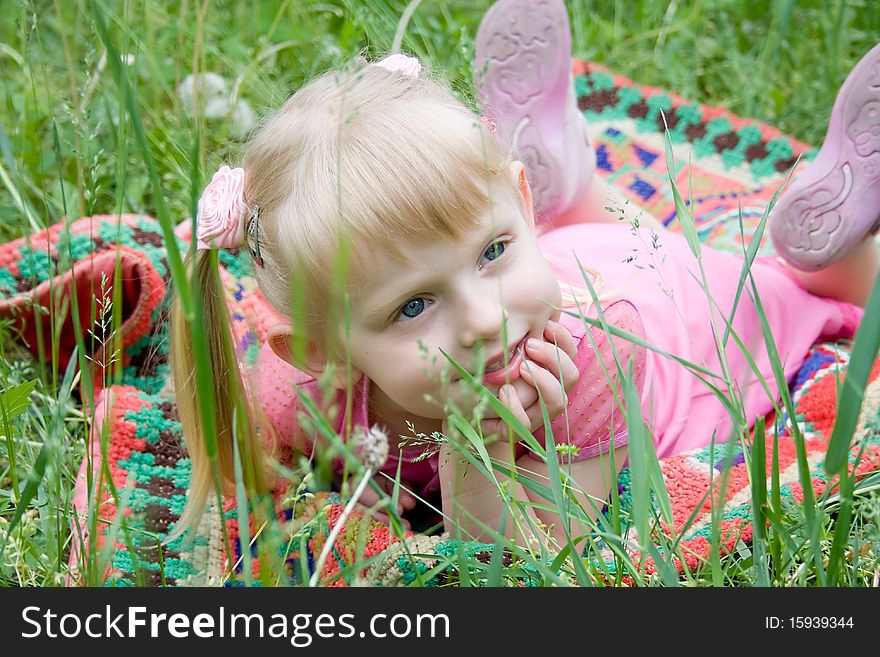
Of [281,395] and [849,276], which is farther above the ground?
[281,395]

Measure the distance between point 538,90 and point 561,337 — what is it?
2.35 ft

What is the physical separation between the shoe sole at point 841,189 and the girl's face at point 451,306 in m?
0.64

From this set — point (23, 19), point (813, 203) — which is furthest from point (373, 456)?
point (813, 203)

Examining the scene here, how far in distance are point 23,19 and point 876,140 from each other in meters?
1.23

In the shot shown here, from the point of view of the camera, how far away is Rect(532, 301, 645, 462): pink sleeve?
1369 millimetres

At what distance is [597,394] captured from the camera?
137 cm

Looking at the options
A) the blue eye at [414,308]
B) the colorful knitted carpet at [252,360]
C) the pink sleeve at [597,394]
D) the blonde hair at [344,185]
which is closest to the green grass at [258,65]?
the colorful knitted carpet at [252,360]

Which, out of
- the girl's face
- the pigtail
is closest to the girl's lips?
the girl's face

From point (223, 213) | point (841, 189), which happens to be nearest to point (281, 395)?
point (223, 213)

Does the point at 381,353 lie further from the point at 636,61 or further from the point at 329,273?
the point at 636,61

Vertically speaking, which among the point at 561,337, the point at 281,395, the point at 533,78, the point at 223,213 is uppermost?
the point at 223,213

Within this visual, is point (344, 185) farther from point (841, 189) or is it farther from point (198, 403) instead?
point (841, 189)

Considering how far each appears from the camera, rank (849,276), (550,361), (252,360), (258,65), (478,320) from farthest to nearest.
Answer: (258,65) → (849,276) → (252,360) → (550,361) → (478,320)

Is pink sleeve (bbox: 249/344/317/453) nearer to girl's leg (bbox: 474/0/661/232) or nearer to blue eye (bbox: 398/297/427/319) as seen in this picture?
blue eye (bbox: 398/297/427/319)
